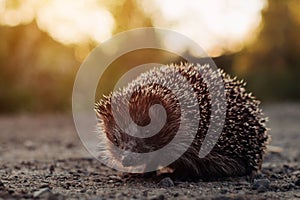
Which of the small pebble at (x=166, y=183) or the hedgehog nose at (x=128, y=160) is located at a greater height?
the hedgehog nose at (x=128, y=160)

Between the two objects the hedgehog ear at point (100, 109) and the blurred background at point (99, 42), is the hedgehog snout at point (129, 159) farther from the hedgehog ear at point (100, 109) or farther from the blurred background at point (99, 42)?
the blurred background at point (99, 42)

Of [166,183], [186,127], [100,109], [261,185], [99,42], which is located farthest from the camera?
[99,42]

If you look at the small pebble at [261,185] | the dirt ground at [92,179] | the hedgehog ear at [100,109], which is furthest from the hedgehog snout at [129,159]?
the small pebble at [261,185]

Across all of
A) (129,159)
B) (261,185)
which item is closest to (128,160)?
(129,159)

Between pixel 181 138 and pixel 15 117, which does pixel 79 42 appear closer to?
pixel 15 117

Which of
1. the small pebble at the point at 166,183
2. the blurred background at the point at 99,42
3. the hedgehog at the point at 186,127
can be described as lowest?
the small pebble at the point at 166,183

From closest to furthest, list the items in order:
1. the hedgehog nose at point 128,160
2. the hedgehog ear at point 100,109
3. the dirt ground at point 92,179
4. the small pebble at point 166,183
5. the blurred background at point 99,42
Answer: the dirt ground at point 92,179 → the hedgehog nose at point 128,160 → the small pebble at point 166,183 → the hedgehog ear at point 100,109 → the blurred background at point 99,42

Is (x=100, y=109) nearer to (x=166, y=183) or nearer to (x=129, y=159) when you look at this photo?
(x=129, y=159)
